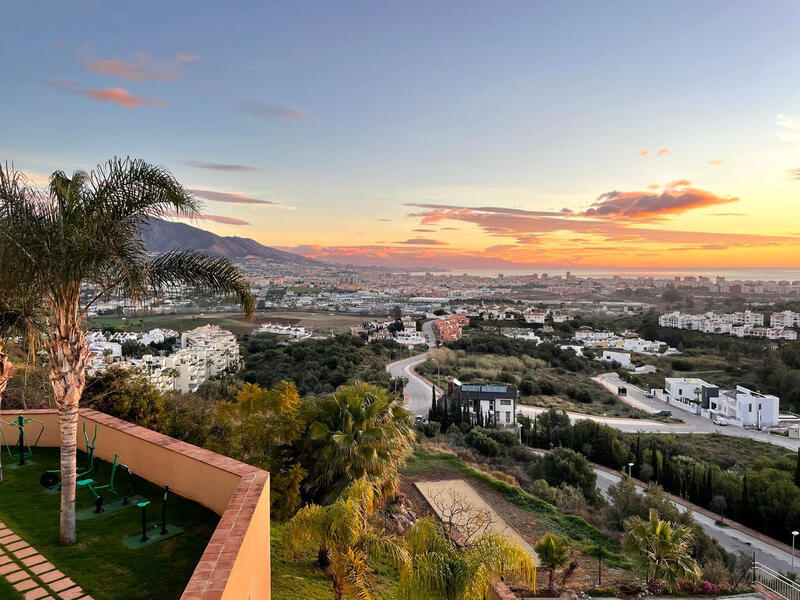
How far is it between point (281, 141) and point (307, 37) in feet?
16.0

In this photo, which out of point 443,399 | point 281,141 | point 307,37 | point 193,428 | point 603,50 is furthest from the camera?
point 443,399

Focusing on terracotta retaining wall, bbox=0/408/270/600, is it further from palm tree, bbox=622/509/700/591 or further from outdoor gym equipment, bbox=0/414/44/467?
palm tree, bbox=622/509/700/591

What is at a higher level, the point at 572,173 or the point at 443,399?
the point at 572,173

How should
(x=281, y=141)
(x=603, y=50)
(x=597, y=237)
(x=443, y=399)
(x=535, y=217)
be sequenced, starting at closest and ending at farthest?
(x=603, y=50) → (x=281, y=141) → (x=443, y=399) → (x=535, y=217) → (x=597, y=237)

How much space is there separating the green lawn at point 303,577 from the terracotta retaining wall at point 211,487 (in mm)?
623

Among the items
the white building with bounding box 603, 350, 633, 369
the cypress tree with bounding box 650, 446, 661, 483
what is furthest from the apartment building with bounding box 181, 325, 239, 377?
the white building with bounding box 603, 350, 633, 369

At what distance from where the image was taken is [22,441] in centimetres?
604

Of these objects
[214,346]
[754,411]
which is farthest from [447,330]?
[754,411]

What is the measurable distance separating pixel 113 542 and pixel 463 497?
8.17 metres

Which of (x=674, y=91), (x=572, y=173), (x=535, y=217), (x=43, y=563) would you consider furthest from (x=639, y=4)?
(x=535, y=217)

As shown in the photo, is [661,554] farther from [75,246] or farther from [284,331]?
[284,331]

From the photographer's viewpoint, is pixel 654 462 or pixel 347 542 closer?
pixel 347 542

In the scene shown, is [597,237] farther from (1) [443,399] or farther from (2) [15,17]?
(2) [15,17]

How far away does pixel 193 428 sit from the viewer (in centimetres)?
795
